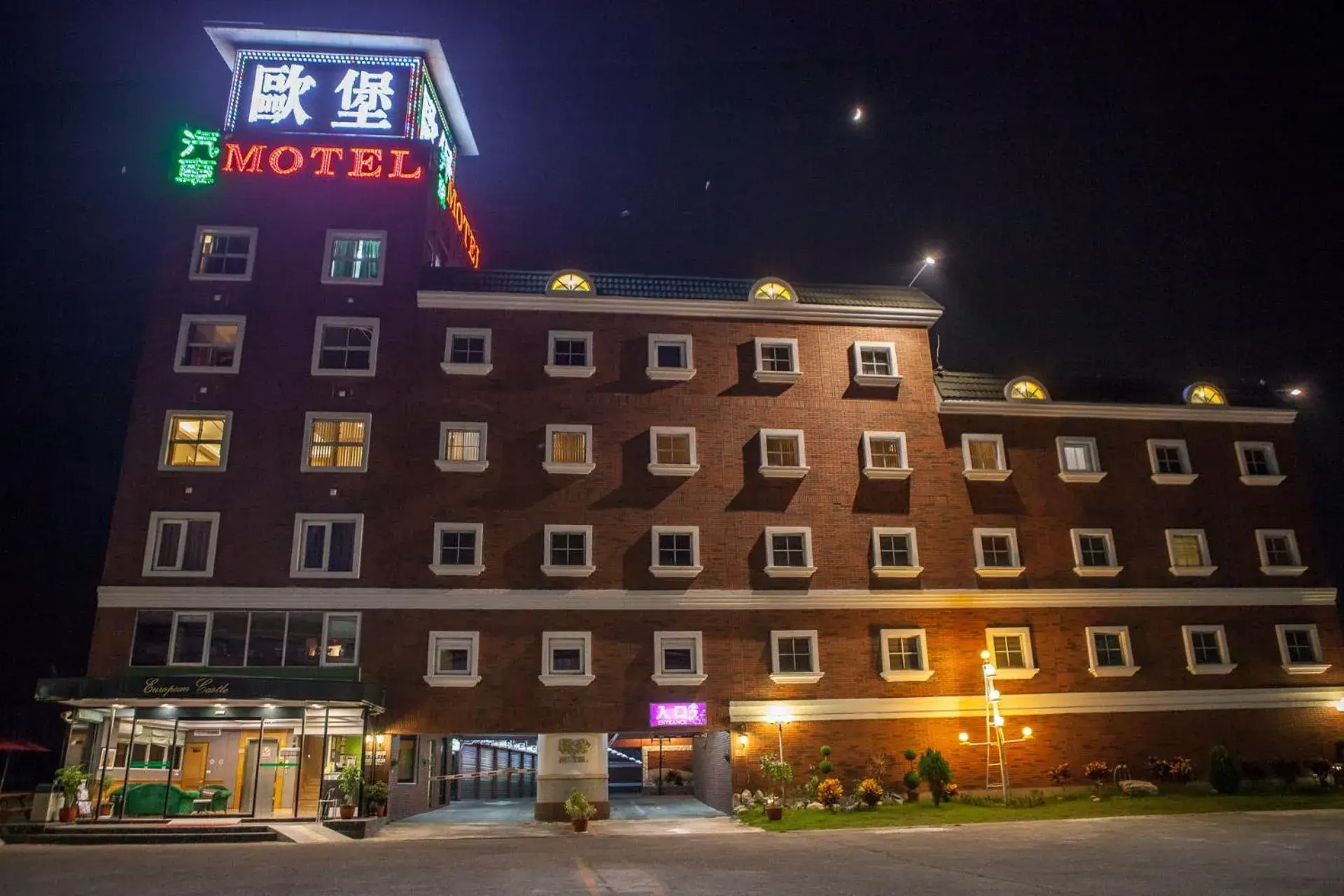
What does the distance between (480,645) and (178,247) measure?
Result: 19853mm

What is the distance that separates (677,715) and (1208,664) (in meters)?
20.7

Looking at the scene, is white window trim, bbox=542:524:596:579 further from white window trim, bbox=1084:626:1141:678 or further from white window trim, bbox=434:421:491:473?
white window trim, bbox=1084:626:1141:678

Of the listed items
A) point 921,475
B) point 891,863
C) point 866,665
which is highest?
point 921,475

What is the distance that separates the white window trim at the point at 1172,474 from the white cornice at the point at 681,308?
34.3 ft

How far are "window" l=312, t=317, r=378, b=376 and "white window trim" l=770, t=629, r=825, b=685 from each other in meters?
18.1

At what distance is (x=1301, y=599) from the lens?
35.2 metres

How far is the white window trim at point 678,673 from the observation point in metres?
31.3

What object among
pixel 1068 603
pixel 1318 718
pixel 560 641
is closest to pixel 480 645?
pixel 560 641

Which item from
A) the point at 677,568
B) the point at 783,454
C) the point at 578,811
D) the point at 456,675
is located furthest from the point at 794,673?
the point at 456,675

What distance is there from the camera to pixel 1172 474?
119ft

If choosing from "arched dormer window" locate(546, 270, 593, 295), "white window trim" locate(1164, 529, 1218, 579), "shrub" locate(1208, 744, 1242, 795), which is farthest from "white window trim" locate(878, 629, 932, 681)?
"arched dormer window" locate(546, 270, 593, 295)

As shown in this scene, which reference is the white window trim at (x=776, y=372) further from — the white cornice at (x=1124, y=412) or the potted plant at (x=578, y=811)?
the potted plant at (x=578, y=811)

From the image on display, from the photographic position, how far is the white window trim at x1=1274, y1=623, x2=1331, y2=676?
34312 mm

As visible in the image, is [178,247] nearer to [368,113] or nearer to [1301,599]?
[368,113]
